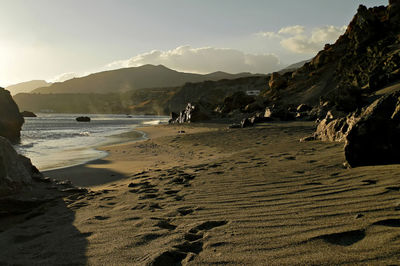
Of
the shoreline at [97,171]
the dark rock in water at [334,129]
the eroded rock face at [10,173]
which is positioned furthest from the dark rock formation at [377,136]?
the eroded rock face at [10,173]

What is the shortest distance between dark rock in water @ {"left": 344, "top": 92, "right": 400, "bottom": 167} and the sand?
→ 255 mm

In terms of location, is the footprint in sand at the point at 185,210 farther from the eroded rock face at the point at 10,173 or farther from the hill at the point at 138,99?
the hill at the point at 138,99

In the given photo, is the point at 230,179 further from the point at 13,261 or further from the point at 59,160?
the point at 59,160

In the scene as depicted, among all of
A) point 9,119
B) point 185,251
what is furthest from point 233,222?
point 9,119

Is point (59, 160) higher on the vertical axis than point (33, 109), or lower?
lower

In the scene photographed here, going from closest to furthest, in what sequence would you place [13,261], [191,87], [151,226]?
[13,261]
[151,226]
[191,87]

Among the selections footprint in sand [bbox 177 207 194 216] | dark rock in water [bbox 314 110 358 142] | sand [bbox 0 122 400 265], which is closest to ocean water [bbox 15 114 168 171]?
sand [bbox 0 122 400 265]

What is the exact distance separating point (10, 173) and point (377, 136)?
5427mm

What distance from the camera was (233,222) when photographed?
105 inches

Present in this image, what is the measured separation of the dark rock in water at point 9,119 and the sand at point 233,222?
1484 centimetres

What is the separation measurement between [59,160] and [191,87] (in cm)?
9459

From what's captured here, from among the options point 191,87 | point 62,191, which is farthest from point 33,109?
point 62,191

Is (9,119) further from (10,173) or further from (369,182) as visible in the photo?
(369,182)

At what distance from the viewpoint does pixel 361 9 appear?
1153 inches
